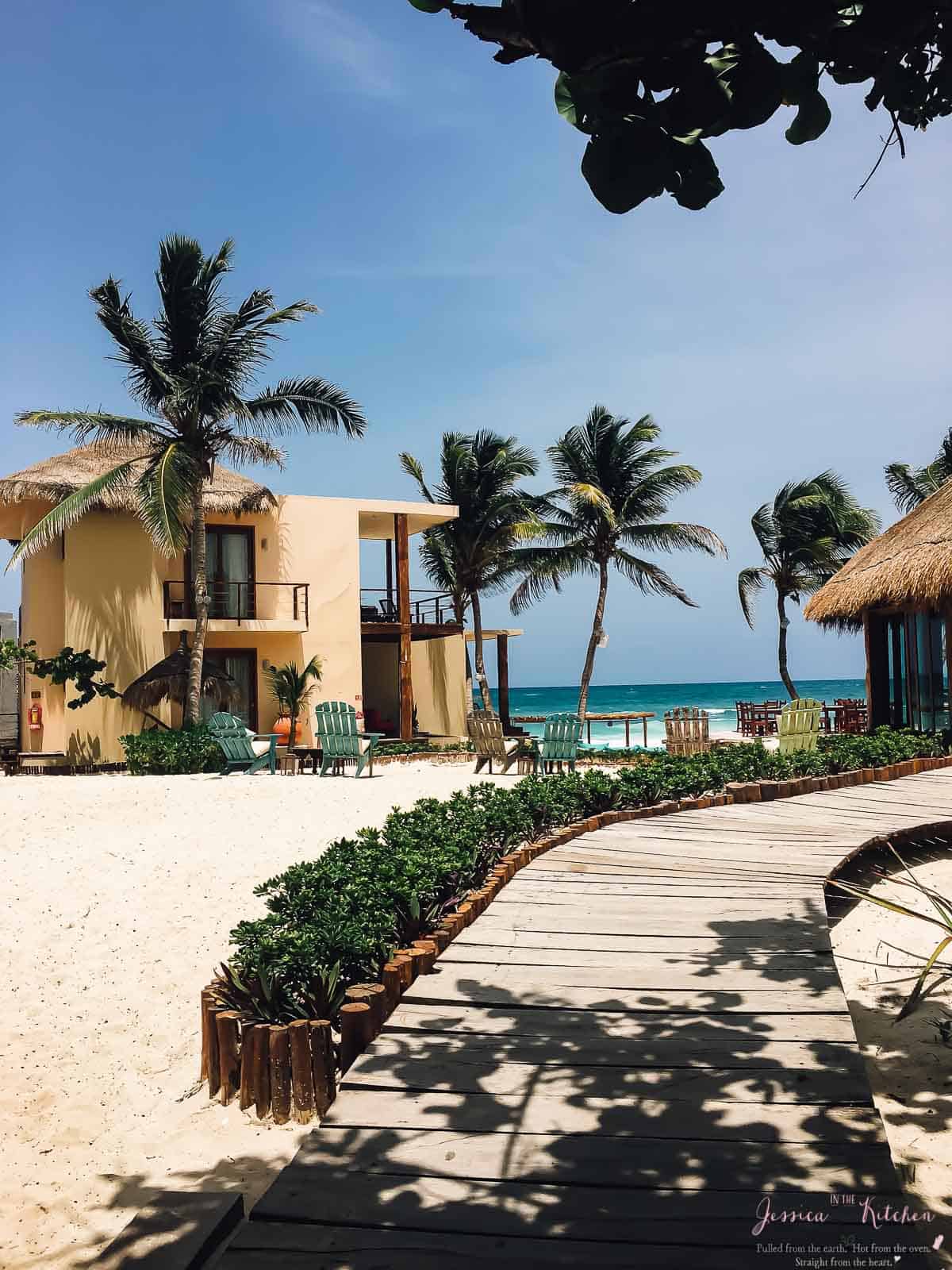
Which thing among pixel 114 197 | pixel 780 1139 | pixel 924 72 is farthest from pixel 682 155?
pixel 114 197

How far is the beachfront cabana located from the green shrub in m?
9.82

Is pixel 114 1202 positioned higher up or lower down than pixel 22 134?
lower down

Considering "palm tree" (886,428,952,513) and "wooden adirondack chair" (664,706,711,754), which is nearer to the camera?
"wooden adirondack chair" (664,706,711,754)

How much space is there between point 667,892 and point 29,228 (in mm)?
10721

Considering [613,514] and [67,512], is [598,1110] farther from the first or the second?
[613,514]

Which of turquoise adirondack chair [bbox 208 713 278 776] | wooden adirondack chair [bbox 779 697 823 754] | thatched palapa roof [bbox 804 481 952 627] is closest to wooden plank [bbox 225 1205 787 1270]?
wooden adirondack chair [bbox 779 697 823 754]

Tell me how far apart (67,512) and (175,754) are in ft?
14.5

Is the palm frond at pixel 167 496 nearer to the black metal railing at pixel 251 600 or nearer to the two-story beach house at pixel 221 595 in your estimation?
the two-story beach house at pixel 221 595

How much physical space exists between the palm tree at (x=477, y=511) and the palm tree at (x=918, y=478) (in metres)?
10.5

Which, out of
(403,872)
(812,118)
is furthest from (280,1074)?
(812,118)

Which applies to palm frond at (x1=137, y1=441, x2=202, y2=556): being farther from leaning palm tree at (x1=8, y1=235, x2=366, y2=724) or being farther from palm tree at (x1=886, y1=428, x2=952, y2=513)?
palm tree at (x1=886, y1=428, x2=952, y2=513)

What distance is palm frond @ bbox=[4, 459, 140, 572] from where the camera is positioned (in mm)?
15695

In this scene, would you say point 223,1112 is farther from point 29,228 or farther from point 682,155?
point 29,228

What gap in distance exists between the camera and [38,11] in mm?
7625
